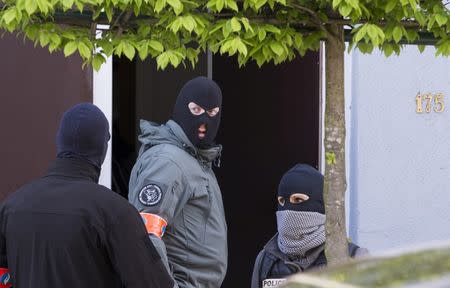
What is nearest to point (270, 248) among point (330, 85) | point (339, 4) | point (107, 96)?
point (330, 85)

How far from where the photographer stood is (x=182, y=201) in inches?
178

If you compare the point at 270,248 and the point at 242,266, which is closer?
the point at 270,248

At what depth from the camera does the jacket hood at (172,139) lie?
4.79 m

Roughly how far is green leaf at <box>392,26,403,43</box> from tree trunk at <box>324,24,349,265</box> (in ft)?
0.96

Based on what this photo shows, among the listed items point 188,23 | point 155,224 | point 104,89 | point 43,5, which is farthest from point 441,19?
point 104,89

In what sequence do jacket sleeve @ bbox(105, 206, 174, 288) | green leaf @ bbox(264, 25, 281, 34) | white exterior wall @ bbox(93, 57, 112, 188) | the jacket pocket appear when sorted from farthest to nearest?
white exterior wall @ bbox(93, 57, 112, 188) → the jacket pocket → green leaf @ bbox(264, 25, 281, 34) → jacket sleeve @ bbox(105, 206, 174, 288)

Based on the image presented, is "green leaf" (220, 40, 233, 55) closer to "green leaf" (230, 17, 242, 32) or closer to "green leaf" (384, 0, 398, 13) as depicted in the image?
"green leaf" (230, 17, 242, 32)

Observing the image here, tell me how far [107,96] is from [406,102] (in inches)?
89.7

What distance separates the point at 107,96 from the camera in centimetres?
688

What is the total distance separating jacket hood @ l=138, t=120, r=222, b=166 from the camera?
188 inches

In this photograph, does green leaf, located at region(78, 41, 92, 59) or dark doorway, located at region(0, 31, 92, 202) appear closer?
green leaf, located at region(78, 41, 92, 59)

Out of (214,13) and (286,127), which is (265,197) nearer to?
(286,127)

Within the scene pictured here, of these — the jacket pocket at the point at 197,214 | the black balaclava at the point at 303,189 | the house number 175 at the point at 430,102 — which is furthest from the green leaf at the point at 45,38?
the house number 175 at the point at 430,102

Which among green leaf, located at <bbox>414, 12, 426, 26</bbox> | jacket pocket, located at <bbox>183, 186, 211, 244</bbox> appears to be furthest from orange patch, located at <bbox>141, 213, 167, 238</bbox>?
green leaf, located at <bbox>414, 12, 426, 26</bbox>
